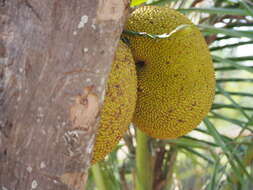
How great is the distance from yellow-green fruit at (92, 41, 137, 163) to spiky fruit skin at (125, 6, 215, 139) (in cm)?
14

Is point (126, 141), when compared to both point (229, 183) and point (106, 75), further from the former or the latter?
point (106, 75)

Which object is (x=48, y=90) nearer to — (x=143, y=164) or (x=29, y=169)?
(x=29, y=169)

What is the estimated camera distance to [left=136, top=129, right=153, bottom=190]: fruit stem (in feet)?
4.84

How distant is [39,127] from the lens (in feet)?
1.78

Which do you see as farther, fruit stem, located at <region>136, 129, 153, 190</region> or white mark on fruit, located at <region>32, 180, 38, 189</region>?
fruit stem, located at <region>136, 129, 153, 190</region>

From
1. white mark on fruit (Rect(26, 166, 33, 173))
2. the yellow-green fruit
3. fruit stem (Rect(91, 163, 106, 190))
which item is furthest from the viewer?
fruit stem (Rect(91, 163, 106, 190))

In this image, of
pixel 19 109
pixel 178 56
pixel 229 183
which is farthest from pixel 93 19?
pixel 229 183

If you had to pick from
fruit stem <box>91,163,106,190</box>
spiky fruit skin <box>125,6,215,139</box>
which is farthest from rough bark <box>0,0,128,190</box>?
fruit stem <box>91,163,106,190</box>

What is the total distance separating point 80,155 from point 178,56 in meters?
0.49

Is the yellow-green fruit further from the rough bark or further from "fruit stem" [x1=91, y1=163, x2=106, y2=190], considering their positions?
"fruit stem" [x1=91, y1=163, x2=106, y2=190]

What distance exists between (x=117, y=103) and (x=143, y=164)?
702mm

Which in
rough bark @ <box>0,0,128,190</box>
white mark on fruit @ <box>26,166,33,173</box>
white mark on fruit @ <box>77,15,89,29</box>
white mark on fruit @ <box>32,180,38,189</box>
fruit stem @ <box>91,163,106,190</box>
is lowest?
fruit stem @ <box>91,163,106,190</box>

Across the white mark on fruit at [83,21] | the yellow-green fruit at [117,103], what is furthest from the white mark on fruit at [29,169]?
the yellow-green fruit at [117,103]

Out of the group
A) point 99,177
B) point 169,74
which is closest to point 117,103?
point 169,74
